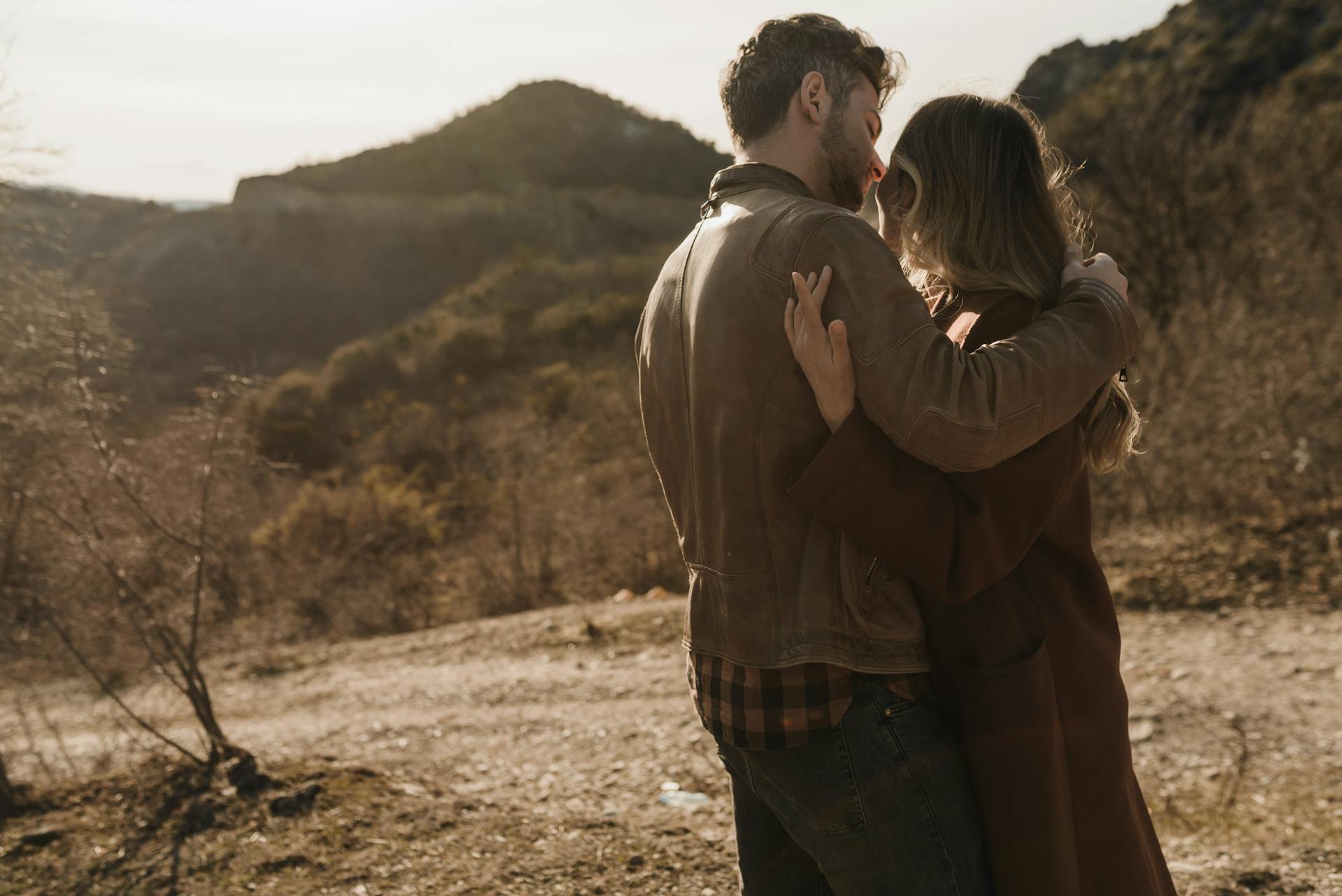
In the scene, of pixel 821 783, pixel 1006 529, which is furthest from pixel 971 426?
pixel 821 783

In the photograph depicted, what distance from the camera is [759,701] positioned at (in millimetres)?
1611

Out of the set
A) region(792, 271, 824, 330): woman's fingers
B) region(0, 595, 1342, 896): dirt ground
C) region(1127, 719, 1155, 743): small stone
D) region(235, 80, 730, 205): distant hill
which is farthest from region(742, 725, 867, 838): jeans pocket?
region(235, 80, 730, 205): distant hill

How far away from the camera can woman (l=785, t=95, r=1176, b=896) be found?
1.53 m

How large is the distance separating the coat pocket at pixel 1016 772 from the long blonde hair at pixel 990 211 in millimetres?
456

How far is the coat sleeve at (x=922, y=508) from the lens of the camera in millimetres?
1513

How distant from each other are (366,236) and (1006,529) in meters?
48.2

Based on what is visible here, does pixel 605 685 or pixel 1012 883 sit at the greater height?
pixel 1012 883

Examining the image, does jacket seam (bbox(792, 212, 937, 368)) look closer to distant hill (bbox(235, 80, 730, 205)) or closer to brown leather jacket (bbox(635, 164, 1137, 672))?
brown leather jacket (bbox(635, 164, 1137, 672))

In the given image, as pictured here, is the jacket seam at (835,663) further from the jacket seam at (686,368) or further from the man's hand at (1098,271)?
the man's hand at (1098,271)

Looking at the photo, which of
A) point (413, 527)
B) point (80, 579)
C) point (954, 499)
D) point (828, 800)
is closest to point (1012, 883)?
point (828, 800)

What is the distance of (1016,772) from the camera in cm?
157

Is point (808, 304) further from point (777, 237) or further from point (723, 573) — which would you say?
point (723, 573)

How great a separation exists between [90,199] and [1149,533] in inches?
2273

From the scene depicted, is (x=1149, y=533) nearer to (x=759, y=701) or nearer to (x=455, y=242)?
(x=759, y=701)
